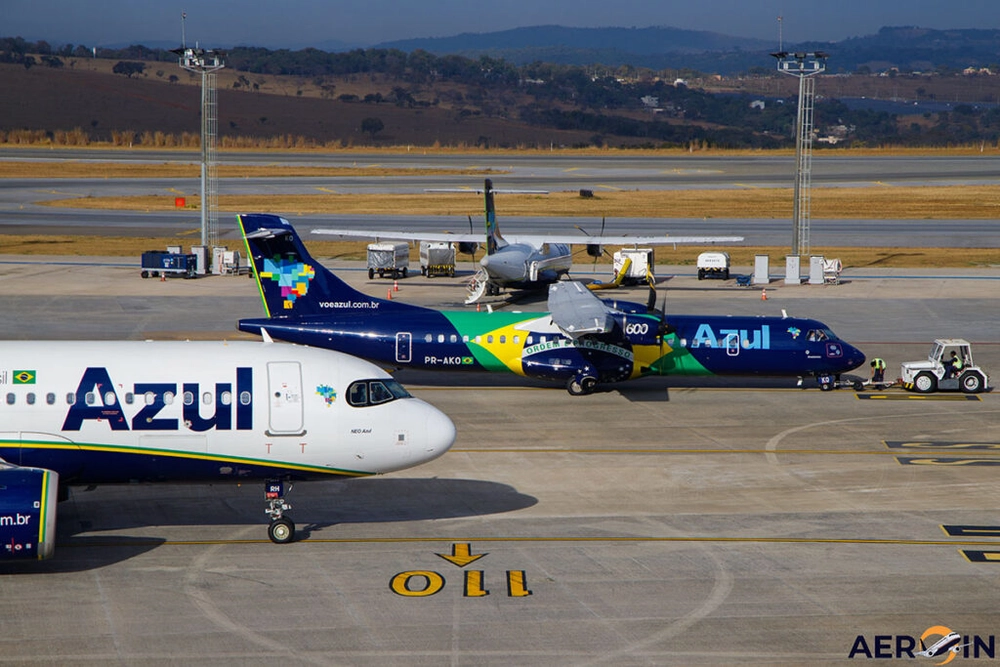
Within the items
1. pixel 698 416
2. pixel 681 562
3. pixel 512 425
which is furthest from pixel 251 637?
pixel 698 416

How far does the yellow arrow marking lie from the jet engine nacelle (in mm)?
7781

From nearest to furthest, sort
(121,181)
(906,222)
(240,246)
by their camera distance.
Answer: (240,246)
(906,222)
(121,181)

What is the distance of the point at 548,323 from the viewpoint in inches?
1532

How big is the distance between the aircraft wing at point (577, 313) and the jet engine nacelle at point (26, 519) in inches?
782

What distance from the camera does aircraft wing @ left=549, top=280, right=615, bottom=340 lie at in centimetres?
3700

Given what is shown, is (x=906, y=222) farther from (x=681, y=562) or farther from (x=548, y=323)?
(x=681, y=562)

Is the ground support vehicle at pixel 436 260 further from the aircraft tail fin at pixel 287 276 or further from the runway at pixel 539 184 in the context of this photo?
the aircraft tail fin at pixel 287 276

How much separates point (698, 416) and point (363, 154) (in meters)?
131

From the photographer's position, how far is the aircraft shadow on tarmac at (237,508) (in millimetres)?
23562

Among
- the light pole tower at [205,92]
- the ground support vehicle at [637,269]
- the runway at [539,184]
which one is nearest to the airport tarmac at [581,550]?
the ground support vehicle at [637,269]

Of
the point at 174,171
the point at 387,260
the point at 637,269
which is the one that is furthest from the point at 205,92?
the point at 174,171

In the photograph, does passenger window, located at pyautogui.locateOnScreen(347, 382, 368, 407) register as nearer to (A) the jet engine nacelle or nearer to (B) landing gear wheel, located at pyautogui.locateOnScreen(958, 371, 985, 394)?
(A) the jet engine nacelle

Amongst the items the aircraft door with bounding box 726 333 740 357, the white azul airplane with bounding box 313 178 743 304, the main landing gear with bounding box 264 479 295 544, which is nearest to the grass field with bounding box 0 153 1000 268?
the white azul airplane with bounding box 313 178 743 304

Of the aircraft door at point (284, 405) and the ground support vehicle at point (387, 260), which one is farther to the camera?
the ground support vehicle at point (387, 260)
